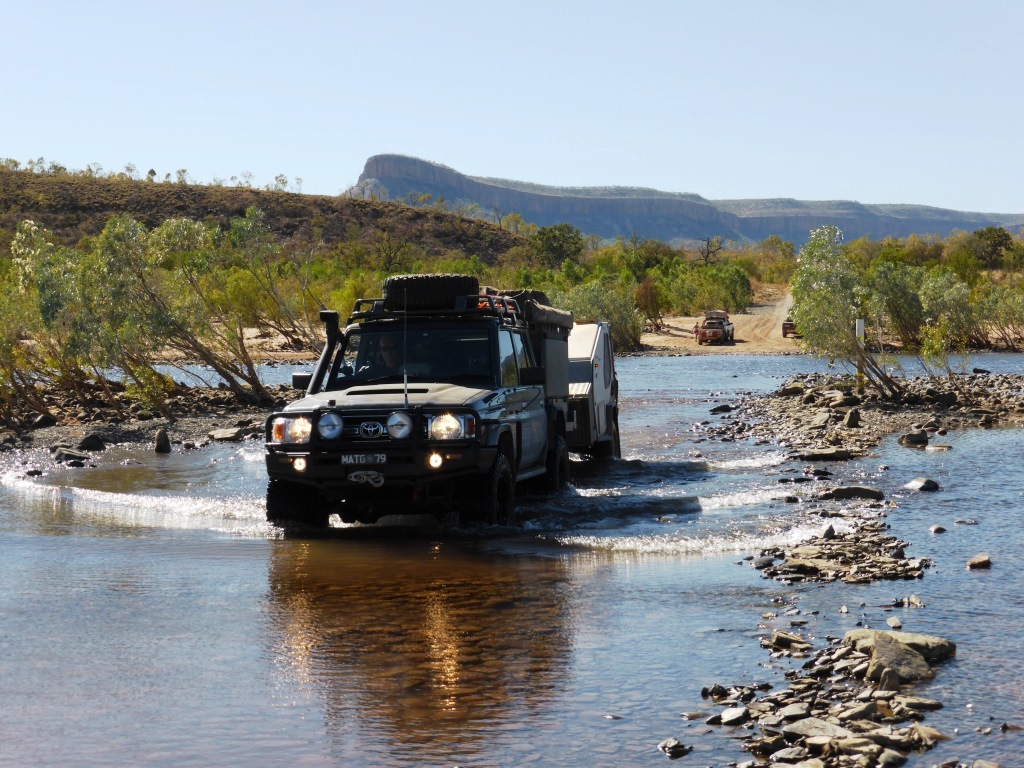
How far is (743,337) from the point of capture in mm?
70250

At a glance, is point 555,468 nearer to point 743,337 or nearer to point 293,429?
point 293,429

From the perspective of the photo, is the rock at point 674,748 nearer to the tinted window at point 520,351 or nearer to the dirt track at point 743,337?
the tinted window at point 520,351

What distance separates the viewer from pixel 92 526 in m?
13.0

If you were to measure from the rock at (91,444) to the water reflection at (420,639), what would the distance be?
11.9 metres

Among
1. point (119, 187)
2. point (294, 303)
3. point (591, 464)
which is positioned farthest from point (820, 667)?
point (119, 187)

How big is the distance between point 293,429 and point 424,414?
3.95ft

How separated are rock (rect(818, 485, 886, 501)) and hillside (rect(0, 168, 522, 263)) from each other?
3308 inches

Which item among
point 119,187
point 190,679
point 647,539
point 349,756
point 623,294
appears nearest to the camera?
point 349,756

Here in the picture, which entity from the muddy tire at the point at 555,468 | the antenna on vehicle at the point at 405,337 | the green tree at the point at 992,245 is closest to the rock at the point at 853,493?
the muddy tire at the point at 555,468

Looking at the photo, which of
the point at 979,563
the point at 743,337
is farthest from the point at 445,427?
the point at 743,337

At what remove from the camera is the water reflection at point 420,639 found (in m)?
5.97

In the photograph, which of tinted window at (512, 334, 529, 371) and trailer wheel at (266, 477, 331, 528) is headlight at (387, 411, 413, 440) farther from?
tinted window at (512, 334, 529, 371)

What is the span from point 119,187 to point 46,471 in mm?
97630

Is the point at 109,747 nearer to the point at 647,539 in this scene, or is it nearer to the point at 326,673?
the point at 326,673
